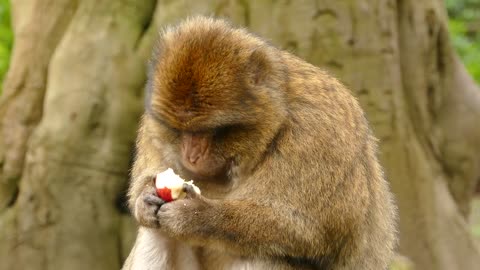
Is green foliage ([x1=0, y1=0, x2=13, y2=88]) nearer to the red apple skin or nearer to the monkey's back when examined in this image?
the monkey's back

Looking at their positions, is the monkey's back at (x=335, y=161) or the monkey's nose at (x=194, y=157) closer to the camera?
the monkey's nose at (x=194, y=157)

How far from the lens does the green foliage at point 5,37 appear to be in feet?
30.9

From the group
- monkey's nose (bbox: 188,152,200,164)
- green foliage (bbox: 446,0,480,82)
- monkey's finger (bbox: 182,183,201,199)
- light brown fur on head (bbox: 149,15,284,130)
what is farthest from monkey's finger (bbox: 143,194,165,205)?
green foliage (bbox: 446,0,480,82)

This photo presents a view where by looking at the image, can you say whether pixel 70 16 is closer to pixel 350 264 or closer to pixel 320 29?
pixel 320 29

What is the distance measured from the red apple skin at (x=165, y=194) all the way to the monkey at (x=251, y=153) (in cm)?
5

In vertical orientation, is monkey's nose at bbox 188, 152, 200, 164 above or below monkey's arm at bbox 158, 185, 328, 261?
above

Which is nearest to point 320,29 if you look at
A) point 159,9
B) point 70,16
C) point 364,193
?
point 159,9

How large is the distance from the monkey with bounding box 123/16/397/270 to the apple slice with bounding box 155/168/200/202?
0.04 meters

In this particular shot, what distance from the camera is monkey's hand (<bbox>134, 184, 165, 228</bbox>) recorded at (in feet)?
17.5

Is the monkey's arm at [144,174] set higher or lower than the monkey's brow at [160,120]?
lower

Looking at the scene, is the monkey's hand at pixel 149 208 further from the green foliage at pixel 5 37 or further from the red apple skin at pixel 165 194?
the green foliage at pixel 5 37

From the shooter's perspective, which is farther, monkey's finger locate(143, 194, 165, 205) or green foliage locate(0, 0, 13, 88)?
green foliage locate(0, 0, 13, 88)

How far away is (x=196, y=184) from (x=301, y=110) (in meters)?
0.60

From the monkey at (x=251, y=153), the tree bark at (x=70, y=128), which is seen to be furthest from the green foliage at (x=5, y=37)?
the monkey at (x=251, y=153)
